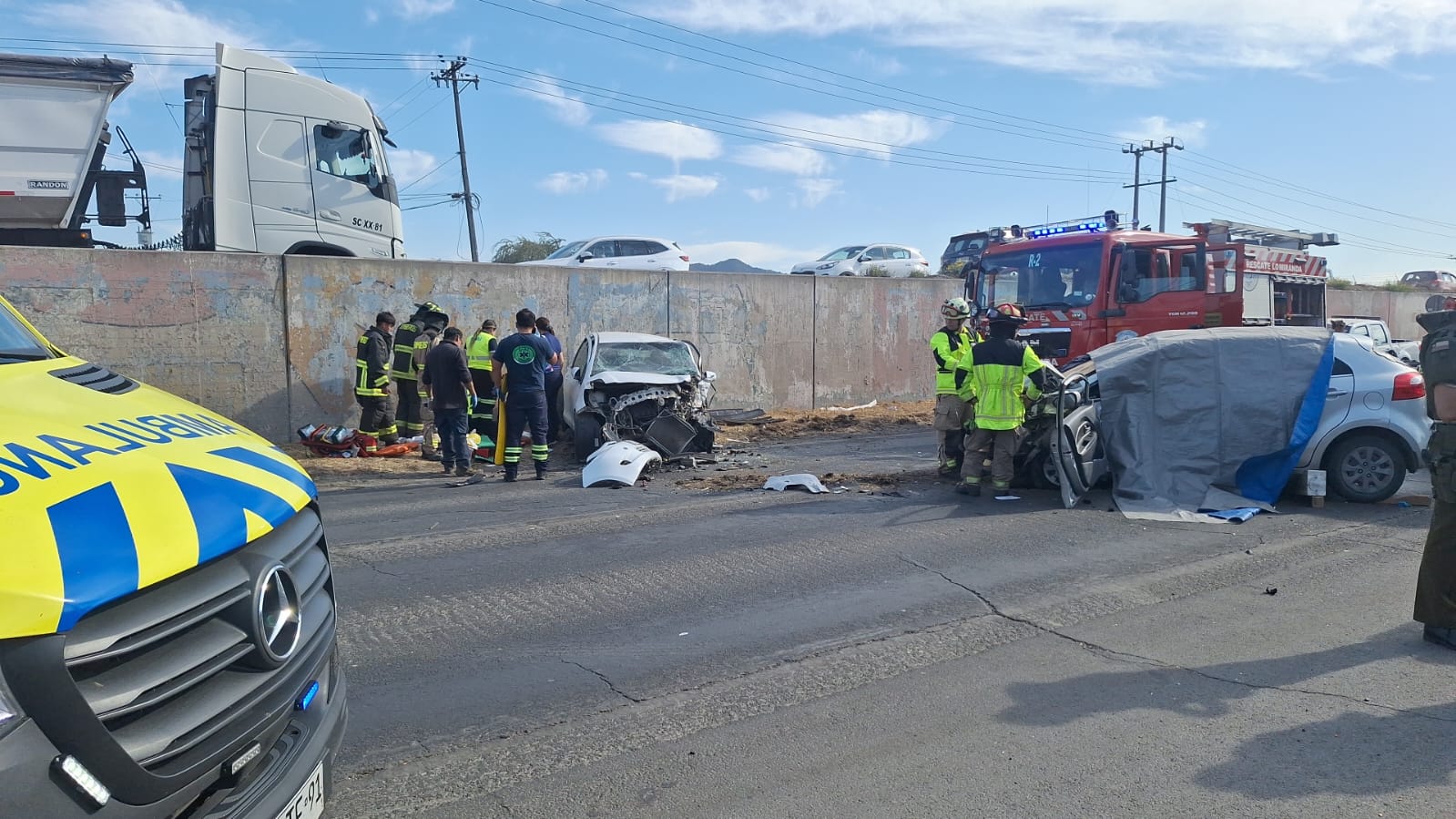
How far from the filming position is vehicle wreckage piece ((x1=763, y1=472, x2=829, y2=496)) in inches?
383

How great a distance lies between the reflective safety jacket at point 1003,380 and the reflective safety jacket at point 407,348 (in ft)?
23.4

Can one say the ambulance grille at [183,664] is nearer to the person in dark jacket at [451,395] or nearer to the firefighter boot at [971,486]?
the firefighter boot at [971,486]

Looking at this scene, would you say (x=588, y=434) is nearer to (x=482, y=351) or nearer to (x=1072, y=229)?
(x=482, y=351)

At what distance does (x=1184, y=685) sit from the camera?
14.9 ft

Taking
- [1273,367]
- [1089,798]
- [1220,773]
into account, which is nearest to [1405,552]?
[1273,367]

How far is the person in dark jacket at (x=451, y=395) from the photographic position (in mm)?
10945

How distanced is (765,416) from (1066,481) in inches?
349

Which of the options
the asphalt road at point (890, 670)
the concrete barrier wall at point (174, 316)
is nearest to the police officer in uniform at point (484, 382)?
the concrete barrier wall at point (174, 316)

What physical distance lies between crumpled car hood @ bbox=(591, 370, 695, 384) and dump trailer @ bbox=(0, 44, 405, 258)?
5.31 metres

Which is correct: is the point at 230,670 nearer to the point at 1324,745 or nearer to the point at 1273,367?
the point at 1324,745

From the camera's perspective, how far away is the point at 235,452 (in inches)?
108

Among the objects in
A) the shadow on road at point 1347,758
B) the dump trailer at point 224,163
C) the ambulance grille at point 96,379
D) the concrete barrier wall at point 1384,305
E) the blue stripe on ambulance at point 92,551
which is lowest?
the shadow on road at point 1347,758

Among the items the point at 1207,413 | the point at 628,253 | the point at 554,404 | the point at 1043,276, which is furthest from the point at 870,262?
the point at 1207,413

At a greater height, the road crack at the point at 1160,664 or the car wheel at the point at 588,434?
the car wheel at the point at 588,434
